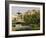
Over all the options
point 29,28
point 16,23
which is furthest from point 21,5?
point 29,28

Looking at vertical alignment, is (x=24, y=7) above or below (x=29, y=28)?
above

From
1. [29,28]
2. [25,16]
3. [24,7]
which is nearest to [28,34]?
[29,28]

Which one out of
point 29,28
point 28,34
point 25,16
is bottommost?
point 28,34

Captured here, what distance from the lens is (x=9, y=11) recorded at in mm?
1663

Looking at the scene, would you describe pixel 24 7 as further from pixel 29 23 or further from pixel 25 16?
pixel 29 23

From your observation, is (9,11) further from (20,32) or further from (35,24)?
(35,24)

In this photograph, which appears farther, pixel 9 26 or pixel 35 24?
pixel 35 24

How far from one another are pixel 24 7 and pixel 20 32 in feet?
1.57

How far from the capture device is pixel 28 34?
1.72 meters

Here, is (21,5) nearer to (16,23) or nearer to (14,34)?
(16,23)

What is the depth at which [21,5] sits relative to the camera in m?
1.71

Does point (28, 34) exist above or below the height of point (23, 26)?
below

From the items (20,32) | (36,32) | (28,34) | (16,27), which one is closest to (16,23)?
(16,27)

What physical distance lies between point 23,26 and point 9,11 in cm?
39
